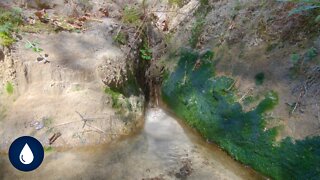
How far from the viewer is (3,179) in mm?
3709

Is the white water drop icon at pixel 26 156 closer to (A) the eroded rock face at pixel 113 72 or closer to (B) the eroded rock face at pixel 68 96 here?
(B) the eroded rock face at pixel 68 96

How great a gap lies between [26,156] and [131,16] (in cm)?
354

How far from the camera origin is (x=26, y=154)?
12.1 ft

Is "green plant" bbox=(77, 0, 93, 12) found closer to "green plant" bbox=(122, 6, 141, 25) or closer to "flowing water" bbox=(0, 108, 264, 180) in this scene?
"green plant" bbox=(122, 6, 141, 25)

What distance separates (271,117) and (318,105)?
0.58 m

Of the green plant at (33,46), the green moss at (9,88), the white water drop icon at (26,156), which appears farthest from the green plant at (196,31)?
the white water drop icon at (26,156)

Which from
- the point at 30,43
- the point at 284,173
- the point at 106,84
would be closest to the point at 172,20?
the point at 106,84

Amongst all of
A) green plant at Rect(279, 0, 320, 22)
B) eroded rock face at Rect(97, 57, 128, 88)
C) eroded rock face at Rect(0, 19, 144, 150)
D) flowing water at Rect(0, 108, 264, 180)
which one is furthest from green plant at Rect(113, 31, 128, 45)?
green plant at Rect(279, 0, 320, 22)

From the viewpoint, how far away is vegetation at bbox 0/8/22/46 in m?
4.69

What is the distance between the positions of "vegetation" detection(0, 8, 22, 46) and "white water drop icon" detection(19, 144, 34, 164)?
181cm

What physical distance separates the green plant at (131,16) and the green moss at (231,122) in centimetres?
129

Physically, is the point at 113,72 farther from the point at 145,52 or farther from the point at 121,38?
the point at 145,52

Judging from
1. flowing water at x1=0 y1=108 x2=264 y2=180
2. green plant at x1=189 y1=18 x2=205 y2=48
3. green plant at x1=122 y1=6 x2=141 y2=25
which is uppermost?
green plant at x1=122 y1=6 x2=141 y2=25

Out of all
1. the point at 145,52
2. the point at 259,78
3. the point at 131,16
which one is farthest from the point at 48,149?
the point at 131,16
